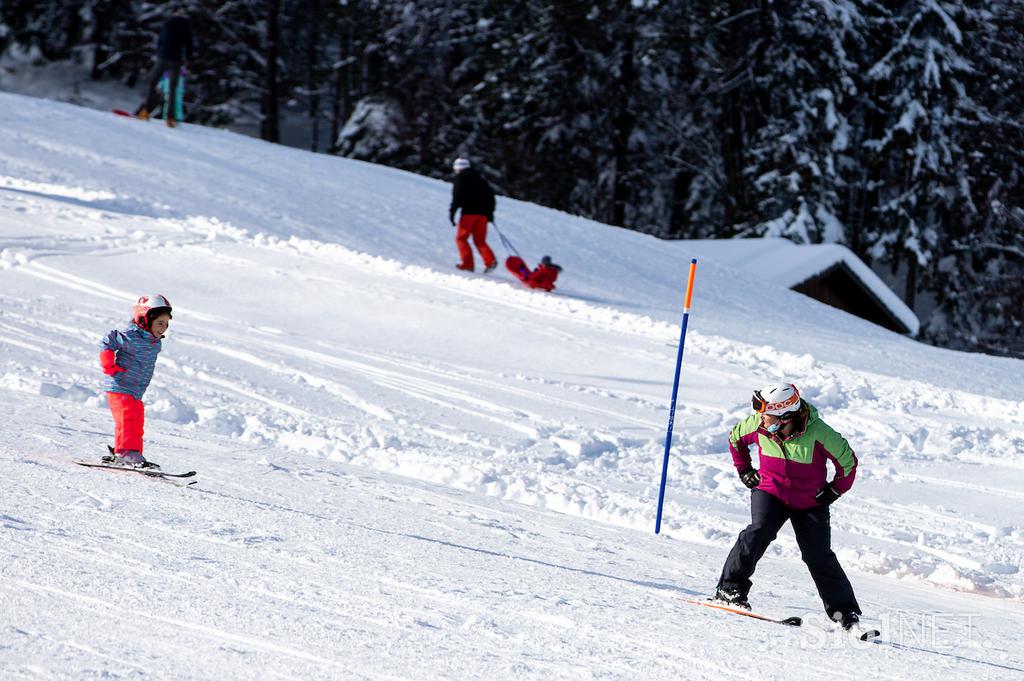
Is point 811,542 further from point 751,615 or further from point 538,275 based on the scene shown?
point 538,275

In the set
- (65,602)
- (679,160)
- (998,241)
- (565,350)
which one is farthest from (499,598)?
(998,241)

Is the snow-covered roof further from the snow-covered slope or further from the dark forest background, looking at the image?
the dark forest background

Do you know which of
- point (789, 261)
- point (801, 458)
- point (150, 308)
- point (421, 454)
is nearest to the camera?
point (801, 458)

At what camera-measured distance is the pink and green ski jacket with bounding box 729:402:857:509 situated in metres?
5.80

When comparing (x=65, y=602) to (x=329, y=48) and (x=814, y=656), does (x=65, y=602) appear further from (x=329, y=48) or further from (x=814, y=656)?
(x=329, y=48)

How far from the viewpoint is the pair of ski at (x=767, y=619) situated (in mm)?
5695

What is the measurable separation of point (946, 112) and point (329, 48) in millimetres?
33545

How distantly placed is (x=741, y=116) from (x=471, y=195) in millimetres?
21990

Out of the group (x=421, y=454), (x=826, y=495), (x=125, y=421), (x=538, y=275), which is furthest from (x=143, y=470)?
(x=538, y=275)

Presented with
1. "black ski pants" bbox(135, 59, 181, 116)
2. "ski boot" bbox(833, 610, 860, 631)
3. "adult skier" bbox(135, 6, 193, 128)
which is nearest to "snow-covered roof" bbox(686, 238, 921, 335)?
"adult skier" bbox(135, 6, 193, 128)

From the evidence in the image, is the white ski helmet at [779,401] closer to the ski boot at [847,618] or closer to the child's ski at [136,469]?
the ski boot at [847,618]

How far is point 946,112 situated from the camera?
111ft

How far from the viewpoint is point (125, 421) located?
7.68 m

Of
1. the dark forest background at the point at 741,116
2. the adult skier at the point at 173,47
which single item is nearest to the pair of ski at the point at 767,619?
the adult skier at the point at 173,47
